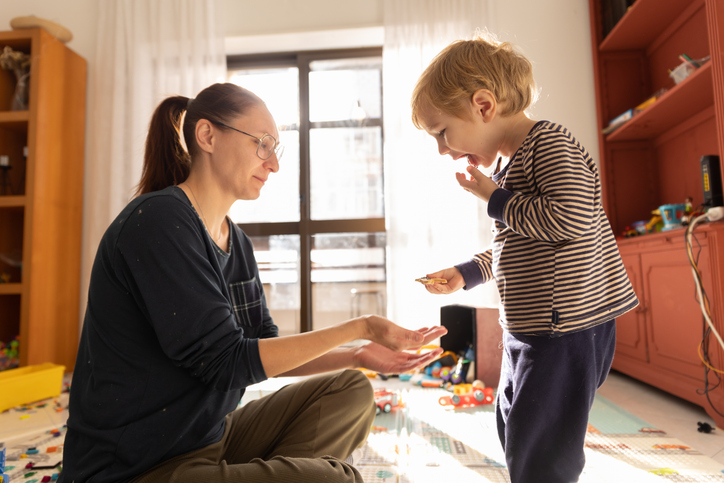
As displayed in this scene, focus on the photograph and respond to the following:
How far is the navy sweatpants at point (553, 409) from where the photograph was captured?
2.94ft

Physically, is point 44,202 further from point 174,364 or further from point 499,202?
point 499,202

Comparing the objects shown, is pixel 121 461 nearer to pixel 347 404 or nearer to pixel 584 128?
pixel 347 404

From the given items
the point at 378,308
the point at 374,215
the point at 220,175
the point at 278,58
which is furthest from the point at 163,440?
the point at 278,58

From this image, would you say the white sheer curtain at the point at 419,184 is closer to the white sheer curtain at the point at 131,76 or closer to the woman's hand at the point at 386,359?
the white sheer curtain at the point at 131,76

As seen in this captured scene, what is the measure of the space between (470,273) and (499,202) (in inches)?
10.7

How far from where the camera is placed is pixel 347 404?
3.35 ft

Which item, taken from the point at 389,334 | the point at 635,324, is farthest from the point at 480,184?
the point at 635,324

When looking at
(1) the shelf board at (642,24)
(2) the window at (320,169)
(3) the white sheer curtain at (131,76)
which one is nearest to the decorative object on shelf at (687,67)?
(1) the shelf board at (642,24)

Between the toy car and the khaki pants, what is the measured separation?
3.13ft

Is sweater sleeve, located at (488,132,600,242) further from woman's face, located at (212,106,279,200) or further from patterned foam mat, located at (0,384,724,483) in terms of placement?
patterned foam mat, located at (0,384,724,483)

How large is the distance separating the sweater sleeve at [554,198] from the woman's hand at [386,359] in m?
0.34

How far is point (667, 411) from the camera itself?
1.84 m

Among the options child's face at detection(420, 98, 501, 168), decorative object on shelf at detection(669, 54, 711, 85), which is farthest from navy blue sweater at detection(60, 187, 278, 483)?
decorative object on shelf at detection(669, 54, 711, 85)

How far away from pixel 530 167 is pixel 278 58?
3.04 m
